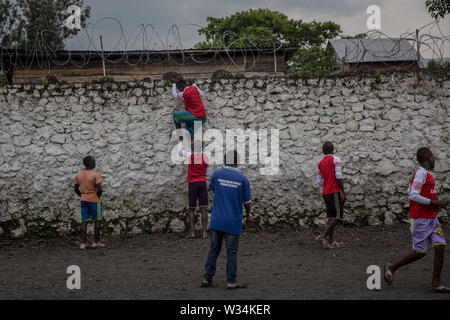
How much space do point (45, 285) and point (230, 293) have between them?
2123mm

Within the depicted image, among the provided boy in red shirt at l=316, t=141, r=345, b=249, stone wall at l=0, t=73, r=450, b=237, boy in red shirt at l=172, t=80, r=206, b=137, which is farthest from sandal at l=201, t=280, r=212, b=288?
boy in red shirt at l=172, t=80, r=206, b=137

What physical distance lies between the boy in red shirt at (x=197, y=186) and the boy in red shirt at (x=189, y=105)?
0.63 m

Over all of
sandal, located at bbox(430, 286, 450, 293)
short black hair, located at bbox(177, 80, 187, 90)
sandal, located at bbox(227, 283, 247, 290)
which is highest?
short black hair, located at bbox(177, 80, 187, 90)

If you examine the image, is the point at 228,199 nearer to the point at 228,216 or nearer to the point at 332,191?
the point at 228,216

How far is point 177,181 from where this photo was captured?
7.67 metres

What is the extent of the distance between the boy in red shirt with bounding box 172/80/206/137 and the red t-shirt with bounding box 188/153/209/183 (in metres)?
0.67

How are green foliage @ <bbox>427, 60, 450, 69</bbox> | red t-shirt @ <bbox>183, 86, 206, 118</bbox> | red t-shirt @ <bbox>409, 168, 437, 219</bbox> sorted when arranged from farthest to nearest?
1. green foliage @ <bbox>427, 60, 450, 69</bbox>
2. red t-shirt @ <bbox>183, 86, 206, 118</bbox>
3. red t-shirt @ <bbox>409, 168, 437, 219</bbox>

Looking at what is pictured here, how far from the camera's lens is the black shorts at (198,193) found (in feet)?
23.8

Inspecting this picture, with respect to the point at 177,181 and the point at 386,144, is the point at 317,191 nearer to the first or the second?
the point at 386,144

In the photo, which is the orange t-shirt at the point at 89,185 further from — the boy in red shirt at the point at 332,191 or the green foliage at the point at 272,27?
the green foliage at the point at 272,27

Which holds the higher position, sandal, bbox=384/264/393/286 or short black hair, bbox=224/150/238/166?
short black hair, bbox=224/150/238/166

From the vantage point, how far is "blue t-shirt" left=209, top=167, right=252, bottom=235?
4.54 meters

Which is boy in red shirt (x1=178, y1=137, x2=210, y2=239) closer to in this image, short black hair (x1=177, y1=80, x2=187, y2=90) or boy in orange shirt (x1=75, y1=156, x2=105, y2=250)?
short black hair (x1=177, y1=80, x2=187, y2=90)

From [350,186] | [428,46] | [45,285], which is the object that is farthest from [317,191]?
[45,285]
